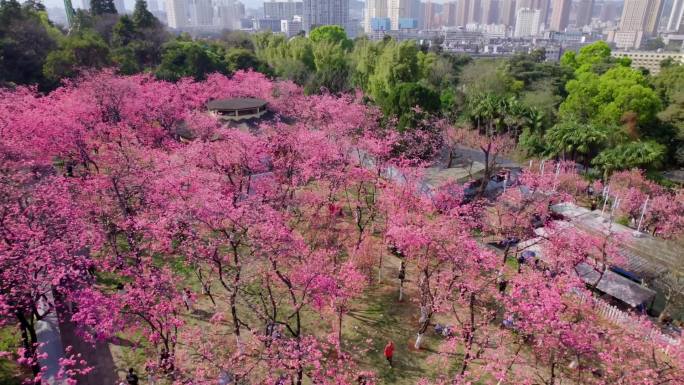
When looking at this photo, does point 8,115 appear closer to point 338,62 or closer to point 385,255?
point 385,255

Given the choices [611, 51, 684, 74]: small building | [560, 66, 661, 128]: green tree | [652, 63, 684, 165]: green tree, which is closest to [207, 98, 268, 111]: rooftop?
[560, 66, 661, 128]: green tree

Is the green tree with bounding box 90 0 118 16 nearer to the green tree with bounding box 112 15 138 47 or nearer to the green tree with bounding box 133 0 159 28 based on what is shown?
the green tree with bounding box 133 0 159 28

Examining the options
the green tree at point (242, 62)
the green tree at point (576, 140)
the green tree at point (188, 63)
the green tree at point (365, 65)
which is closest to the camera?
the green tree at point (576, 140)

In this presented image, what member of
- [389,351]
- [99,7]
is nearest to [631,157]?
[389,351]

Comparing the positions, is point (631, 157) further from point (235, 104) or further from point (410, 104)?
point (235, 104)

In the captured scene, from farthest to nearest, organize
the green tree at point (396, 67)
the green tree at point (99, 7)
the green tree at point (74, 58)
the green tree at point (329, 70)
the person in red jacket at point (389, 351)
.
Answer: the green tree at point (99, 7), the green tree at point (329, 70), the green tree at point (396, 67), the green tree at point (74, 58), the person in red jacket at point (389, 351)

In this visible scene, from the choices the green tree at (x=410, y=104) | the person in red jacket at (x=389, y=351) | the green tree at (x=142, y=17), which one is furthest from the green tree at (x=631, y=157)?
the green tree at (x=142, y=17)

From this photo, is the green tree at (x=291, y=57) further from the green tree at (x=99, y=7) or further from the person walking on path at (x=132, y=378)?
the person walking on path at (x=132, y=378)
